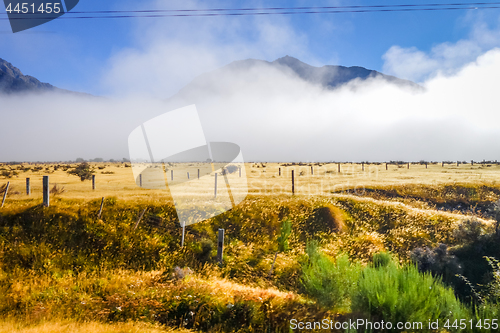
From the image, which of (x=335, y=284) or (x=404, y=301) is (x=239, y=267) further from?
(x=404, y=301)

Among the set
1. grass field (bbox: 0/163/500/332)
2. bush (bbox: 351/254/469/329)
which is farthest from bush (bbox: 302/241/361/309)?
bush (bbox: 351/254/469/329)

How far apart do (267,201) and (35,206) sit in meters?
16.1

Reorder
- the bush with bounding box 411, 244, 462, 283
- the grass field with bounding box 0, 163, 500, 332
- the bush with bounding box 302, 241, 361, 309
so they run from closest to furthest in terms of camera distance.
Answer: the grass field with bounding box 0, 163, 500, 332 → the bush with bounding box 302, 241, 361, 309 → the bush with bounding box 411, 244, 462, 283

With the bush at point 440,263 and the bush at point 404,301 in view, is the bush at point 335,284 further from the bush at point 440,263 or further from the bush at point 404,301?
the bush at point 440,263

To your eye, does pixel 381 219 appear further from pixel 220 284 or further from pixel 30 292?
pixel 30 292

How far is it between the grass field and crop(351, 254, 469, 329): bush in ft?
0.11

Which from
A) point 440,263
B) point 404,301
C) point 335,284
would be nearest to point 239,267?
point 335,284

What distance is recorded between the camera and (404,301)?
23.5ft

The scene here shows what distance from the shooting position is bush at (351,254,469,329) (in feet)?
23.4

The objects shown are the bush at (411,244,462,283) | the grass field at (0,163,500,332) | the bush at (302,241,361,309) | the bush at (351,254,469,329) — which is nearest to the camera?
the bush at (351,254,469,329)

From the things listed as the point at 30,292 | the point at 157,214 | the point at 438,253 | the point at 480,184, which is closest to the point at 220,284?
the point at 30,292

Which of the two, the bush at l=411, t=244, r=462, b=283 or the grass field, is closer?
the grass field

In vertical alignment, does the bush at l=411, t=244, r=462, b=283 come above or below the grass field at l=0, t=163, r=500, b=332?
below

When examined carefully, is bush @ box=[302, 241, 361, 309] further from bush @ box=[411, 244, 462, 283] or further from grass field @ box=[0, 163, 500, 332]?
bush @ box=[411, 244, 462, 283]
